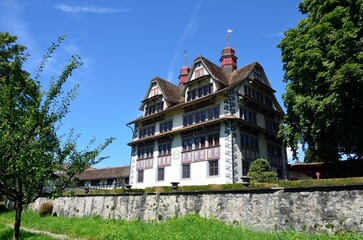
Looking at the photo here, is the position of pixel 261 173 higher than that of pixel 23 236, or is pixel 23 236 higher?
pixel 261 173

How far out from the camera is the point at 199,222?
17.8m

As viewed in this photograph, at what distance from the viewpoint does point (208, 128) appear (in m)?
30.2

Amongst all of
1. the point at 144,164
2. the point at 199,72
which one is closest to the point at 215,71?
the point at 199,72

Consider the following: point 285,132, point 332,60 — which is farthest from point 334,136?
Result: point 332,60

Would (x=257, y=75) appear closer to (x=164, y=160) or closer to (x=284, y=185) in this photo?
(x=164, y=160)

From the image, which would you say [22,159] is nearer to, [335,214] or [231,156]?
[335,214]

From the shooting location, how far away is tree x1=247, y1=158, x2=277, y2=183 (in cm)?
2375

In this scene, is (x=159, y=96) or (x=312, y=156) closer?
(x=312, y=156)

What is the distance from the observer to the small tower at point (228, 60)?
3803 centimetres

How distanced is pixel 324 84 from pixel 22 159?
1809 cm

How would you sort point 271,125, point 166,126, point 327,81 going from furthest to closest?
point 166,126 < point 271,125 < point 327,81

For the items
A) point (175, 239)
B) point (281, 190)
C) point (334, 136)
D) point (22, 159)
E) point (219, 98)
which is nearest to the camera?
point (22, 159)

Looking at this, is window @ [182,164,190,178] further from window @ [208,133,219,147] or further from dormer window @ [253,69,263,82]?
dormer window @ [253,69,263,82]

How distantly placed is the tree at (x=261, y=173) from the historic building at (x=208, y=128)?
2577 millimetres
